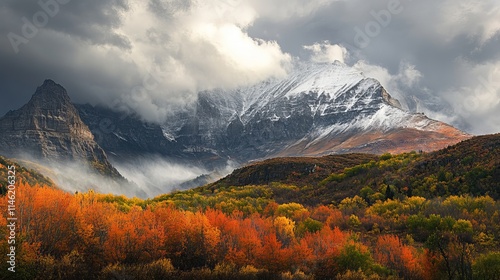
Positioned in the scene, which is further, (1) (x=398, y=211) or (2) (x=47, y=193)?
(1) (x=398, y=211)

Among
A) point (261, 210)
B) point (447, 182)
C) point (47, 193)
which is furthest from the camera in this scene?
point (261, 210)

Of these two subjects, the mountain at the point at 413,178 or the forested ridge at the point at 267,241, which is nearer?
the forested ridge at the point at 267,241

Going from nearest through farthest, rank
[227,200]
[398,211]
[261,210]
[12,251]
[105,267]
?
1. [12,251]
2. [105,267]
3. [398,211]
4. [261,210]
5. [227,200]

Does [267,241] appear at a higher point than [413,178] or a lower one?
lower

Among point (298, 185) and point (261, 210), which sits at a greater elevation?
point (298, 185)

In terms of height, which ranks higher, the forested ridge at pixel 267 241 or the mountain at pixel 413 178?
the mountain at pixel 413 178

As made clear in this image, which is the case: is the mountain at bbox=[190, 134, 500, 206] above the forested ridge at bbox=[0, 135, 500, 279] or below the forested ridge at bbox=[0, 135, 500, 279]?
above

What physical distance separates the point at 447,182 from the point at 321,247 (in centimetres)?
4899

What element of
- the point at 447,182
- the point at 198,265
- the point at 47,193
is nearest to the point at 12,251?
the point at 47,193

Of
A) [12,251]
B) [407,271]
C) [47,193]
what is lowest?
[407,271]

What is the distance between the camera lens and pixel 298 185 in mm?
153750

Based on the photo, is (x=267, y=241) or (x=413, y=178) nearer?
(x=267, y=241)

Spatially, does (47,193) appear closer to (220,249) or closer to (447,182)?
(220,249)

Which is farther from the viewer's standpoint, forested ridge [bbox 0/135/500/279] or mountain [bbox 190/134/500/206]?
mountain [bbox 190/134/500/206]
